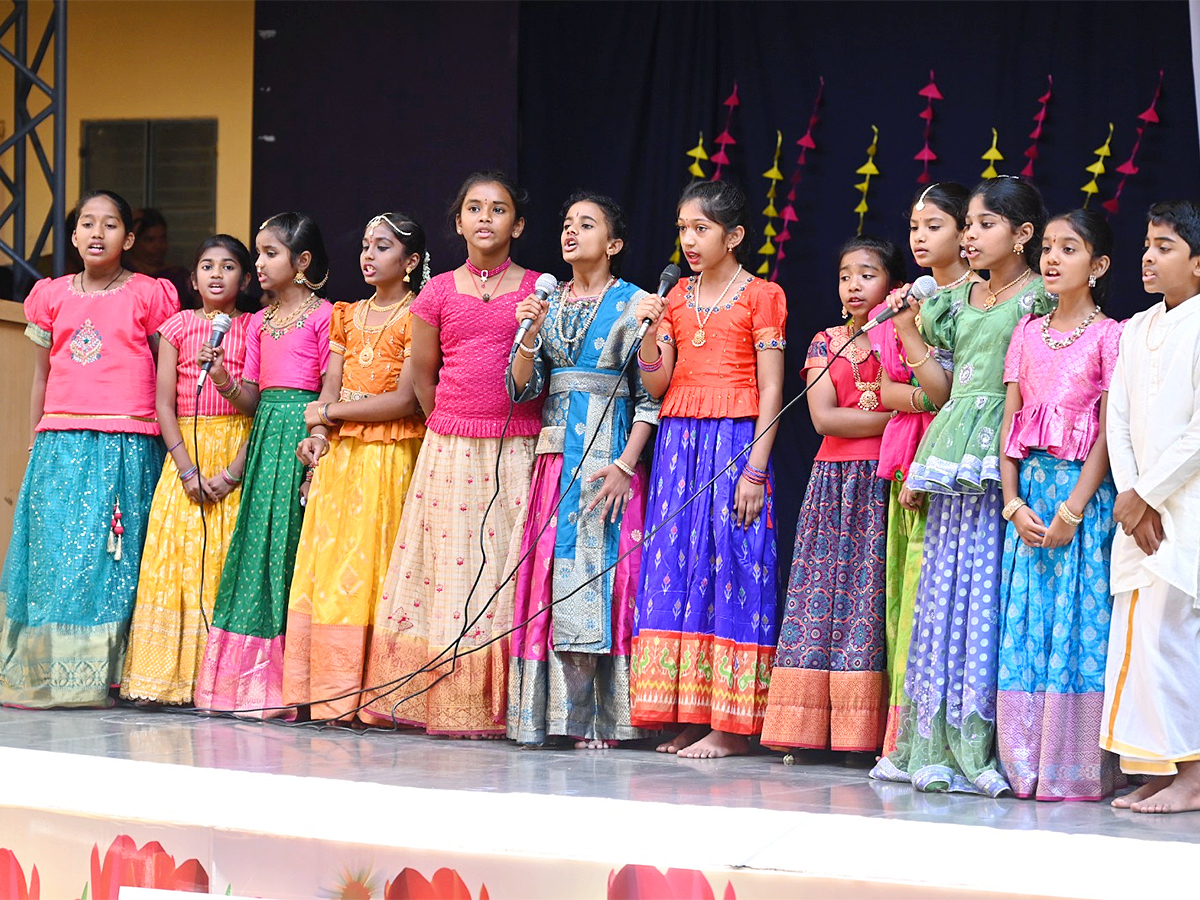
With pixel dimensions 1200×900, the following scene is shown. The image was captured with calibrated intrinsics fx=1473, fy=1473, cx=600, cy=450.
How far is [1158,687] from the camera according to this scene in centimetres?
323

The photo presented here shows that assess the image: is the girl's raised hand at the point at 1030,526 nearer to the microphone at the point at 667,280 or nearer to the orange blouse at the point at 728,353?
the orange blouse at the point at 728,353

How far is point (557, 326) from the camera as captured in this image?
4.23 metres

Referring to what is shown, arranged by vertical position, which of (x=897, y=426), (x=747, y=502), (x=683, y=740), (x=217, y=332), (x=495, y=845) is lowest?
(x=683, y=740)

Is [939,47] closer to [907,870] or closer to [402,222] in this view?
[402,222]

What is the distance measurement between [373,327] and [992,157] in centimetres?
209

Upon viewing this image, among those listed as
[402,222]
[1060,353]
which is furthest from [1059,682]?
[402,222]

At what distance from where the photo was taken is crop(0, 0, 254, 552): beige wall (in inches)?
252

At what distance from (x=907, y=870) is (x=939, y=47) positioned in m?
3.76

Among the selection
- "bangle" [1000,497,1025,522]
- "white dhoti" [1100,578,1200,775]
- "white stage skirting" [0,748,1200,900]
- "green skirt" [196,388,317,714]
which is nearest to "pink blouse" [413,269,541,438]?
"green skirt" [196,388,317,714]

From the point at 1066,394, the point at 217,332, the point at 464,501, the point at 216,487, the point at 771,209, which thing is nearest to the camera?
Answer: the point at 1066,394

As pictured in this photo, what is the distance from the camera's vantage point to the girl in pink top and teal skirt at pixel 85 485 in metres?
4.83

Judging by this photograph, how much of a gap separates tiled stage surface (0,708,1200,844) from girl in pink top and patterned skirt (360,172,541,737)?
158 millimetres

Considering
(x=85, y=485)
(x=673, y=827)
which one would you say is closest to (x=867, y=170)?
(x=85, y=485)

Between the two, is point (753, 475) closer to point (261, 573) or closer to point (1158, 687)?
point (1158, 687)
